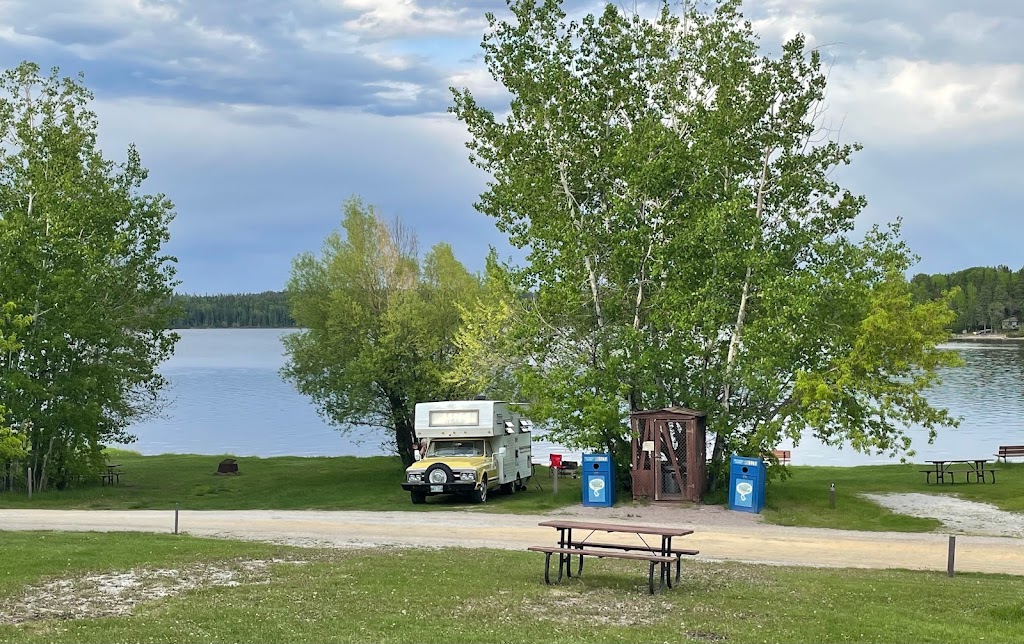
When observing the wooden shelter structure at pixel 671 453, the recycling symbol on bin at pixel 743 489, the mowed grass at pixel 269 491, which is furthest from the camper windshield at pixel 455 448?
the recycling symbol on bin at pixel 743 489

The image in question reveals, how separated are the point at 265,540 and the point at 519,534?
18.4ft

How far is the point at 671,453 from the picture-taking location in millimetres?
30594

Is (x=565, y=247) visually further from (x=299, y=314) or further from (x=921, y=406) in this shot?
(x=299, y=314)

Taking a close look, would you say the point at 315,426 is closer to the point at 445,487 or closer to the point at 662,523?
the point at 445,487

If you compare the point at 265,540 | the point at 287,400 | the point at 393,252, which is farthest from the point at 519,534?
the point at 287,400

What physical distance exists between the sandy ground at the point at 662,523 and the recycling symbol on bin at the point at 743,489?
71 cm

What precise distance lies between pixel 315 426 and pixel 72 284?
48567 millimetres

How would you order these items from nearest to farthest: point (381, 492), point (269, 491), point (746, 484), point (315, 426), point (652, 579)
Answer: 1. point (652, 579)
2. point (746, 484)
3. point (381, 492)
4. point (269, 491)
5. point (315, 426)

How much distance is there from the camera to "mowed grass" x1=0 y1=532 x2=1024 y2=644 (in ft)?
39.4

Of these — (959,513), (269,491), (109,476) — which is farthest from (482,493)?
(109,476)

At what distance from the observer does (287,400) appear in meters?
109

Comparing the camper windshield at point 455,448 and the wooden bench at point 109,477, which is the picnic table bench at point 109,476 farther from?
the camper windshield at point 455,448

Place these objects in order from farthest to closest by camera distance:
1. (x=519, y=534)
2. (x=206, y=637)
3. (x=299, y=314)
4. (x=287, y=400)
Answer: (x=287, y=400)
(x=299, y=314)
(x=519, y=534)
(x=206, y=637)

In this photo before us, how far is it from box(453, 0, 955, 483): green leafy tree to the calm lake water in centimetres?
1512
